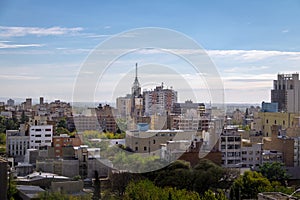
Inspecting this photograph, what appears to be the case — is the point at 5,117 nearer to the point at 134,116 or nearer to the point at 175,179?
the point at 134,116

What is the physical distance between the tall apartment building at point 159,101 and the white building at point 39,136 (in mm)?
1664

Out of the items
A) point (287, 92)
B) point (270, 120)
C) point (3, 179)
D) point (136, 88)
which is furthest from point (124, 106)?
point (287, 92)

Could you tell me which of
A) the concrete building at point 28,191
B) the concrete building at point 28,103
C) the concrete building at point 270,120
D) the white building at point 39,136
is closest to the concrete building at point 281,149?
the concrete building at point 270,120

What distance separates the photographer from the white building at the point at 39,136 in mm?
7379

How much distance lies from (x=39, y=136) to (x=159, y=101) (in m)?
2.11

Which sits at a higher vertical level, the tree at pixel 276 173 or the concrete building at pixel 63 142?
the concrete building at pixel 63 142

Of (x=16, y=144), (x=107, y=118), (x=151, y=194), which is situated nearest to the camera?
(x=151, y=194)

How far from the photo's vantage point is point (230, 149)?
234 inches

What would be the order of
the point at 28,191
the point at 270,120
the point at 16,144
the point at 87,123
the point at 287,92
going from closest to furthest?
the point at 28,191 → the point at 16,144 → the point at 87,123 → the point at 270,120 → the point at 287,92

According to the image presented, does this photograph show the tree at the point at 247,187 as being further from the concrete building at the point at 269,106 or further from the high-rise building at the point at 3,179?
the concrete building at the point at 269,106

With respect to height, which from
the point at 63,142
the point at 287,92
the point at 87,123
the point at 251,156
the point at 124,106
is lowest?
the point at 251,156

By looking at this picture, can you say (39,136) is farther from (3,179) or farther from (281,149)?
(3,179)

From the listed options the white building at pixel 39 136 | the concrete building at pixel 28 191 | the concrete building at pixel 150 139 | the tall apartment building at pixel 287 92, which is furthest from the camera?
the tall apartment building at pixel 287 92

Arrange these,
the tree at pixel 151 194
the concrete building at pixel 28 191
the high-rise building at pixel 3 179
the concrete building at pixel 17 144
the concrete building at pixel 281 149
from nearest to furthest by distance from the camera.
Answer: the high-rise building at pixel 3 179
the tree at pixel 151 194
the concrete building at pixel 28 191
the concrete building at pixel 281 149
the concrete building at pixel 17 144
